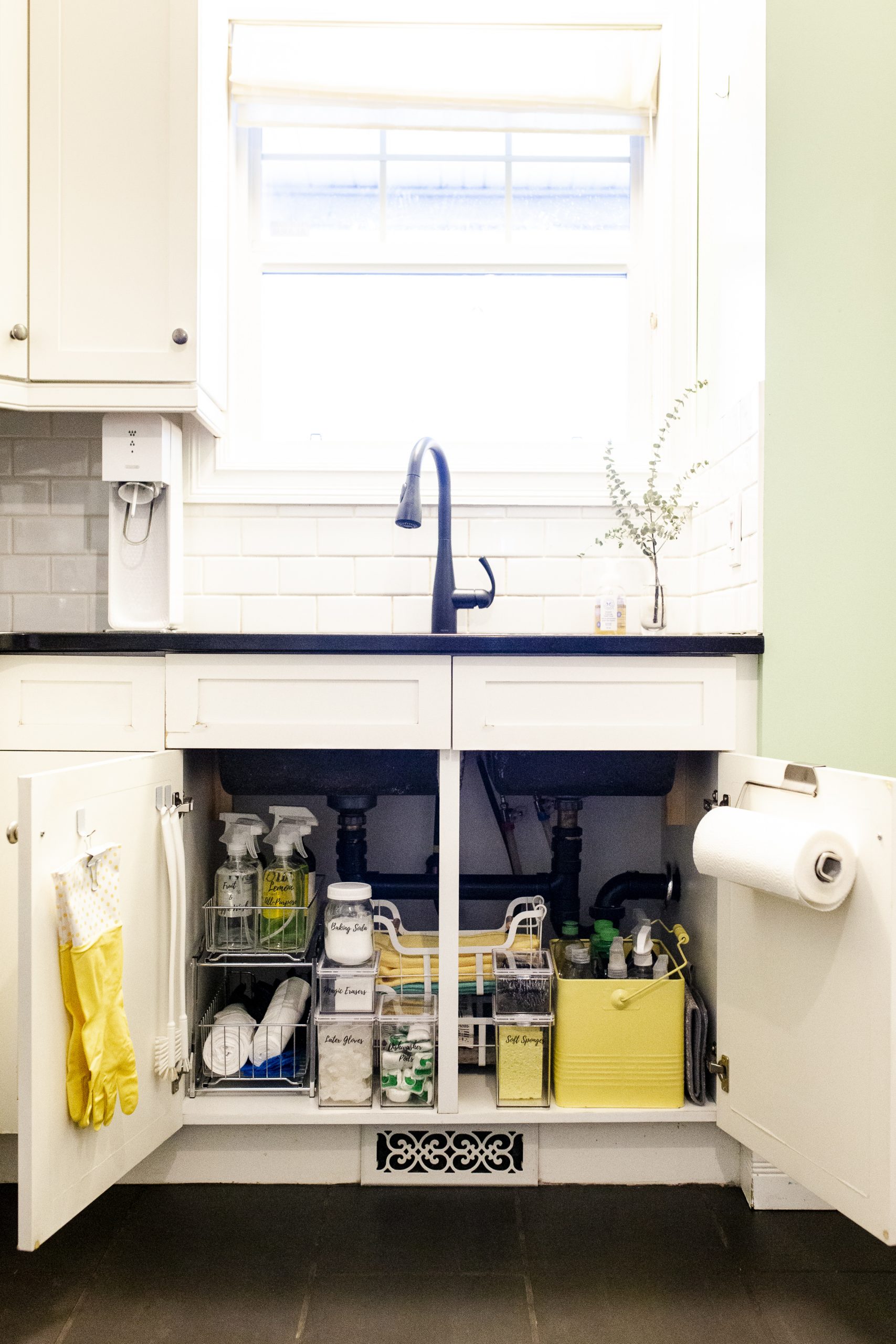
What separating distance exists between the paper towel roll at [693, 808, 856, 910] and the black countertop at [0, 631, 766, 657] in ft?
1.09

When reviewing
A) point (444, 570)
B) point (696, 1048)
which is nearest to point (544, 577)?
point (444, 570)

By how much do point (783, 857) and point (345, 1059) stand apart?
0.91 meters

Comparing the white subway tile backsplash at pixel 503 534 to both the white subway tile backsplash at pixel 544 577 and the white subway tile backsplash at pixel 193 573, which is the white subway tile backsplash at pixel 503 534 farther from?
the white subway tile backsplash at pixel 193 573

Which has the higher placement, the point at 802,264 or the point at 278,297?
the point at 278,297

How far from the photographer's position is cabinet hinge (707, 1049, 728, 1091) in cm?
157

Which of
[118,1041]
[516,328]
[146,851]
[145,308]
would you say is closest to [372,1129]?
Answer: [118,1041]

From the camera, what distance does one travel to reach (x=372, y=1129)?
1.66m

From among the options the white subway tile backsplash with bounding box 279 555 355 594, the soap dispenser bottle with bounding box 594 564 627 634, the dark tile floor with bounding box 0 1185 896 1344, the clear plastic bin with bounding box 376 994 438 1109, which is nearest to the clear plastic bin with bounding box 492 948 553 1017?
the clear plastic bin with bounding box 376 994 438 1109

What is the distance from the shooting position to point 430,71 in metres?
2.14

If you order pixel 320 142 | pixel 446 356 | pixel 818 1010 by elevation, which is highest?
pixel 320 142

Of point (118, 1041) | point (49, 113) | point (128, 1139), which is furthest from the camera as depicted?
point (49, 113)

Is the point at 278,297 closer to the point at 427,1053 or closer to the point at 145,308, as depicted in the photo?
the point at 145,308

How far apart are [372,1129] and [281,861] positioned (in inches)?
21.7

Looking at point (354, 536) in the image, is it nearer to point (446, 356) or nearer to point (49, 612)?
point (446, 356)
